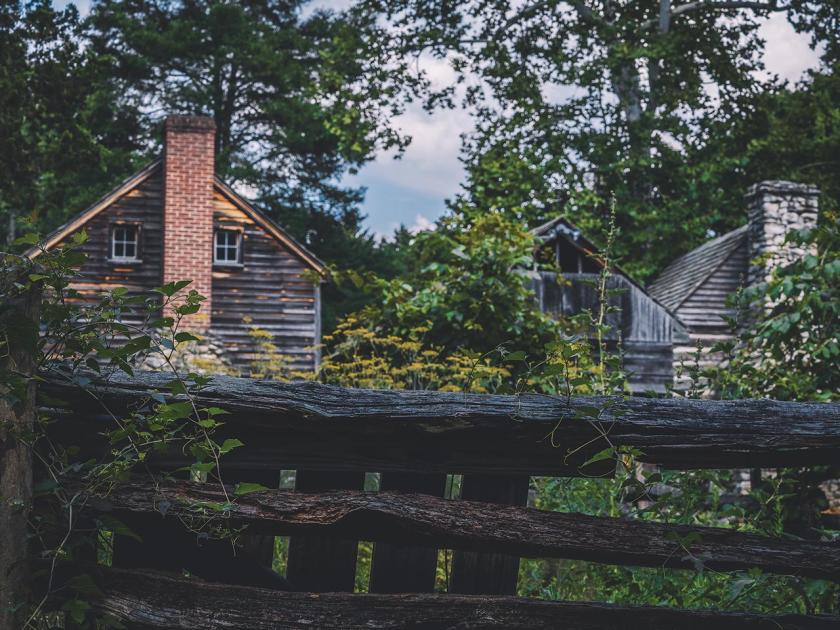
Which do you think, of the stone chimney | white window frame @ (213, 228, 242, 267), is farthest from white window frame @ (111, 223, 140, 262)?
the stone chimney

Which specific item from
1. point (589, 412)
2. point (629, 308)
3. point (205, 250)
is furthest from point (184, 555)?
point (629, 308)

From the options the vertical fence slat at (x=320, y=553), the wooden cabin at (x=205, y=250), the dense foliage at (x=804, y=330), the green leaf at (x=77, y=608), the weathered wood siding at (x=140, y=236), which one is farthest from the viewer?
the weathered wood siding at (x=140, y=236)

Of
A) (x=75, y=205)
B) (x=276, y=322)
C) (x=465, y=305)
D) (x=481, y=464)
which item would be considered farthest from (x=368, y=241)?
(x=481, y=464)

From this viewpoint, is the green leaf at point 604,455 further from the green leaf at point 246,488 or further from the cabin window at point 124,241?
the cabin window at point 124,241

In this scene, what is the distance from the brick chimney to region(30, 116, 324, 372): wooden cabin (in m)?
0.02

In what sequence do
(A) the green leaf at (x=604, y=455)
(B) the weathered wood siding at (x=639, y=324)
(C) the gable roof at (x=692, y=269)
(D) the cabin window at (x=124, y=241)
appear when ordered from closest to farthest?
(A) the green leaf at (x=604, y=455)
(B) the weathered wood siding at (x=639, y=324)
(D) the cabin window at (x=124, y=241)
(C) the gable roof at (x=692, y=269)

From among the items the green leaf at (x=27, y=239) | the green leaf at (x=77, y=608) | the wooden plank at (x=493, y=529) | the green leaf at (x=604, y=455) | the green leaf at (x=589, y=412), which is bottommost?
the green leaf at (x=77, y=608)

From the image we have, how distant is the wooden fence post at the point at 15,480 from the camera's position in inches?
80.9

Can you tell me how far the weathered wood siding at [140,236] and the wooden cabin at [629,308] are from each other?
7.47 meters

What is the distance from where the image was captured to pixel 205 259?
61.5ft

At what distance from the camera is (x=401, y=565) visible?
2459 mm

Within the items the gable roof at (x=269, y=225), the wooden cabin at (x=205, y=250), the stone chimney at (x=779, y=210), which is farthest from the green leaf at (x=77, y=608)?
the gable roof at (x=269, y=225)

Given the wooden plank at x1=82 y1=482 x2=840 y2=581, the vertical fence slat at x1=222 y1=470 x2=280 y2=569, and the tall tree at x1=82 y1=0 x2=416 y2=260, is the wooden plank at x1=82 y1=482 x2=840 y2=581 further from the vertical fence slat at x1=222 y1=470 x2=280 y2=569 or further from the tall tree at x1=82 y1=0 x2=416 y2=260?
the tall tree at x1=82 y1=0 x2=416 y2=260

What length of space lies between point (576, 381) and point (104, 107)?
2928cm
